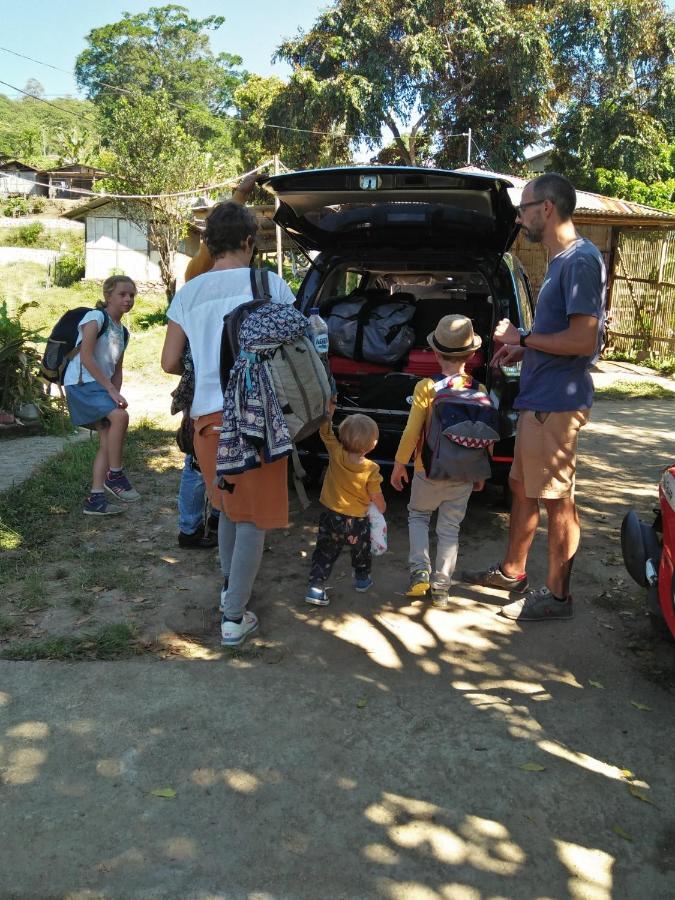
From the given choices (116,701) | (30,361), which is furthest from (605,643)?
(30,361)

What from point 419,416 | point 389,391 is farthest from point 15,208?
point 419,416

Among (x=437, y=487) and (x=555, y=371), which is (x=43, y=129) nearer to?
(x=437, y=487)

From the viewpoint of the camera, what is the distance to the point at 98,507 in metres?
5.21

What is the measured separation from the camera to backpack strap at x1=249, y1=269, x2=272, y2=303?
3303 millimetres

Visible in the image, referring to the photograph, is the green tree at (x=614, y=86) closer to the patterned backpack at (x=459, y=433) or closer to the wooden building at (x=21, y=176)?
the patterned backpack at (x=459, y=433)

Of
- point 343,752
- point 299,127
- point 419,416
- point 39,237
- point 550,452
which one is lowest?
point 343,752

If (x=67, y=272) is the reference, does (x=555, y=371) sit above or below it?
below

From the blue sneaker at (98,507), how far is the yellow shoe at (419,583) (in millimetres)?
2198

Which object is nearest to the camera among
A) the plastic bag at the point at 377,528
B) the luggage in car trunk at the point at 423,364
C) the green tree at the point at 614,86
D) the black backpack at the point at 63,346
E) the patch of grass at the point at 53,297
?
the plastic bag at the point at 377,528

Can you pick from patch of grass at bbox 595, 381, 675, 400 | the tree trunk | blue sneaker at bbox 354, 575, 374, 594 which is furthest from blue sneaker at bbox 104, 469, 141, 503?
the tree trunk

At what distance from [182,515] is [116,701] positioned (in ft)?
5.60

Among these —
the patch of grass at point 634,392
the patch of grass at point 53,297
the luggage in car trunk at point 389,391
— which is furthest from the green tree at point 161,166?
the luggage in car trunk at point 389,391

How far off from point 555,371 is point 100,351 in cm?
304

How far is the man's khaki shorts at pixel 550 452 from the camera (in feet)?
11.9
